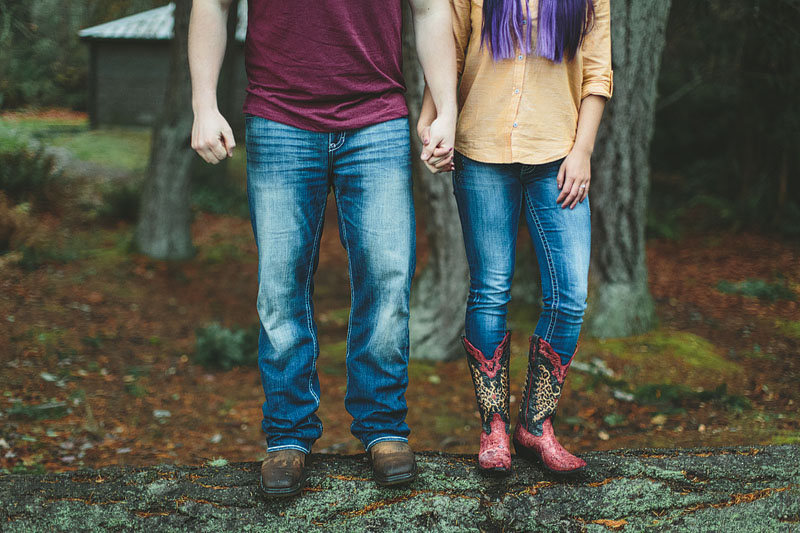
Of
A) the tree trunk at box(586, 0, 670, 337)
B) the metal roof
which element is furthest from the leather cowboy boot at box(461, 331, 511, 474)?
the metal roof

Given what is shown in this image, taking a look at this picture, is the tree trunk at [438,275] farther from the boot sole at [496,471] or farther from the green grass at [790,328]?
the boot sole at [496,471]

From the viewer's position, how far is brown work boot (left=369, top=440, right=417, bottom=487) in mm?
2523

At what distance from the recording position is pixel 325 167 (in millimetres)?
2555

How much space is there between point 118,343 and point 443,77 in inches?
205

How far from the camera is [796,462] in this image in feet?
9.00

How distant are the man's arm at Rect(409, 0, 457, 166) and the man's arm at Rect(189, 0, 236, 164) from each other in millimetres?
706

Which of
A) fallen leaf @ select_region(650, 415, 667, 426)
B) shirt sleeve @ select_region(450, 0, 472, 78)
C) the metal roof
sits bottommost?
fallen leaf @ select_region(650, 415, 667, 426)

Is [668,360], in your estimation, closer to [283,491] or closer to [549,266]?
[549,266]

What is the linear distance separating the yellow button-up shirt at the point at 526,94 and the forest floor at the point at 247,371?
257 cm

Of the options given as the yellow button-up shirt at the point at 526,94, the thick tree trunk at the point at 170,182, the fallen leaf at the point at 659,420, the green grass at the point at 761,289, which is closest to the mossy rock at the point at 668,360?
the fallen leaf at the point at 659,420

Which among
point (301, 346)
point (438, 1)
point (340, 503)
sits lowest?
point (340, 503)

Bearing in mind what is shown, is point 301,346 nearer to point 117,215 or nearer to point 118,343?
point 118,343

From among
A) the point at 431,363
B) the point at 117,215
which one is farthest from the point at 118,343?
the point at 117,215

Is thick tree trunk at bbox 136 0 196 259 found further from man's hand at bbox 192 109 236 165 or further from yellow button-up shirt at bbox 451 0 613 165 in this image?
yellow button-up shirt at bbox 451 0 613 165
